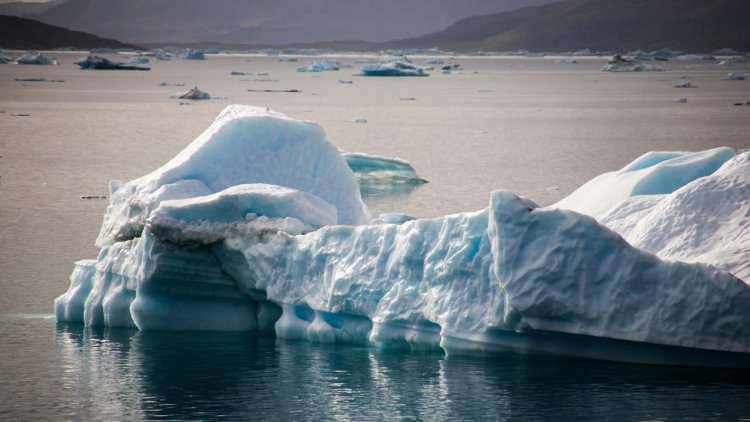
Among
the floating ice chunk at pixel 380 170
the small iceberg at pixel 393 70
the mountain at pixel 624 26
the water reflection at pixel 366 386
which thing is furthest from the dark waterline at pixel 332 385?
the mountain at pixel 624 26

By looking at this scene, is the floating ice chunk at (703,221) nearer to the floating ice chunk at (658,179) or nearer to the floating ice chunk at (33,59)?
the floating ice chunk at (658,179)

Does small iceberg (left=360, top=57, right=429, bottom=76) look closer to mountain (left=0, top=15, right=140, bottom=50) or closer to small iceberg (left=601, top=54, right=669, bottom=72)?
small iceberg (left=601, top=54, right=669, bottom=72)

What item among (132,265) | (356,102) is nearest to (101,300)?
(132,265)

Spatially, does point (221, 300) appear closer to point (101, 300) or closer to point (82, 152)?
point (101, 300)

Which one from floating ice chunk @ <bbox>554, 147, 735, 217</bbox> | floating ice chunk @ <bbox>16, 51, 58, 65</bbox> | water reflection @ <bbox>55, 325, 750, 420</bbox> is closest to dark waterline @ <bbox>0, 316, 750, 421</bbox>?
water reflection @ <bbox>55, 325, 750, 420</bbox>

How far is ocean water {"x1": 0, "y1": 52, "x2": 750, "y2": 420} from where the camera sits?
7676mm

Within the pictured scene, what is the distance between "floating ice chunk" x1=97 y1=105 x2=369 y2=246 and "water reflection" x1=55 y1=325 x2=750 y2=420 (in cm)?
174

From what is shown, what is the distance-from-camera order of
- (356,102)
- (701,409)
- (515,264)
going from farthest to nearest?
(356,102), (515,264), (701,409)

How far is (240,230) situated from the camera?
930 cm

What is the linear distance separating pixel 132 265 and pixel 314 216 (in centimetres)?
165

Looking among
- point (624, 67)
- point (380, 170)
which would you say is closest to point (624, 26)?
point (624, 67)

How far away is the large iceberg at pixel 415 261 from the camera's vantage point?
7.71 meters

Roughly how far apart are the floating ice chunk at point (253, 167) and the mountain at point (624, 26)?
425ft

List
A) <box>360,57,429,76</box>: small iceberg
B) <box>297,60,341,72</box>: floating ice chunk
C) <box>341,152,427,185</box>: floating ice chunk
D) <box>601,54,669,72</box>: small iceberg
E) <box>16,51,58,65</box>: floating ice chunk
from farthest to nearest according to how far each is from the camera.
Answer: <box>297,60,341,72</box>: floating ice chunk, <box>601,54,669,72</box>: small iceberg, <box>16,51,58,65</box>: floating ice chunk, <box>360,57,429,76</box>: small iceberg, <box>341,152,427,185</box>: floating ice chunk
